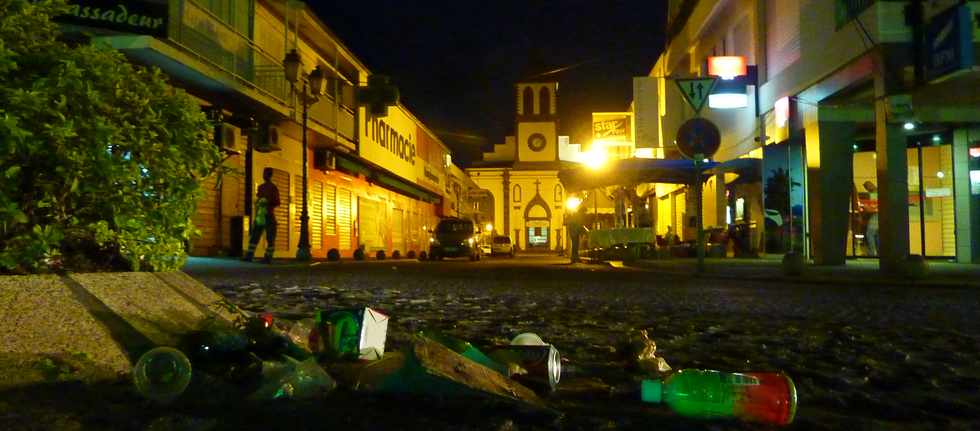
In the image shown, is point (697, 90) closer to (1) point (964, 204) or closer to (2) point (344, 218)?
(1) point (964, 204)

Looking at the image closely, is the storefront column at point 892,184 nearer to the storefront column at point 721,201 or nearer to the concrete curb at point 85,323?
the storefront column at point 721,201

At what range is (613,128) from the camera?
3831cm

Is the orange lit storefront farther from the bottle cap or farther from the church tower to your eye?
the church tower

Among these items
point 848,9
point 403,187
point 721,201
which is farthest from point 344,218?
point 848,9

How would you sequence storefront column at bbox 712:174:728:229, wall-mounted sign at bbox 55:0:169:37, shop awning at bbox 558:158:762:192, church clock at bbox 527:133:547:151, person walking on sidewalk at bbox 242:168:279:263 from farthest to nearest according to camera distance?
church clock at bbox 527:133:547:151 → storefront column at bbox 712:174:728:229 → shop awning at bbox 558:158:762:192 → person walking on sidewalk at bbox 242:168:279:263 → wall-mounted sign at bbox 55:0:169:37

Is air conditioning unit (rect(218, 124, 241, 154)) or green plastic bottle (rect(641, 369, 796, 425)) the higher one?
air conditioning unit (rect(218, 124, 241, 154))

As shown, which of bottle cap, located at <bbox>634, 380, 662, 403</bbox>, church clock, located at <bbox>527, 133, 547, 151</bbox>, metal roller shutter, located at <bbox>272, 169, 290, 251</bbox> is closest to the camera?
bottle cap, located at <bbox>634, 380, 662, 403</bbox>

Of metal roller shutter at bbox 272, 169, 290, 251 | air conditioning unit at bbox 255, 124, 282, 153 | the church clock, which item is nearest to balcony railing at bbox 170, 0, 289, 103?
air conditioning unit at bbox 255, 124, 282, 153

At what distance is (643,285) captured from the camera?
33.5ft

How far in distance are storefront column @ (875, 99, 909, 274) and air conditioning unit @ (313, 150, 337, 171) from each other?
53.1 feet

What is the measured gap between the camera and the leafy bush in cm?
352

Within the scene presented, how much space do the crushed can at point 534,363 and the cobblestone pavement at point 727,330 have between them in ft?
0.29

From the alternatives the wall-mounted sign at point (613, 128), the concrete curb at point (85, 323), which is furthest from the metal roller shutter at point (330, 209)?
the concrete curb at point (85, 323)

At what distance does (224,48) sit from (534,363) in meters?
15.2
